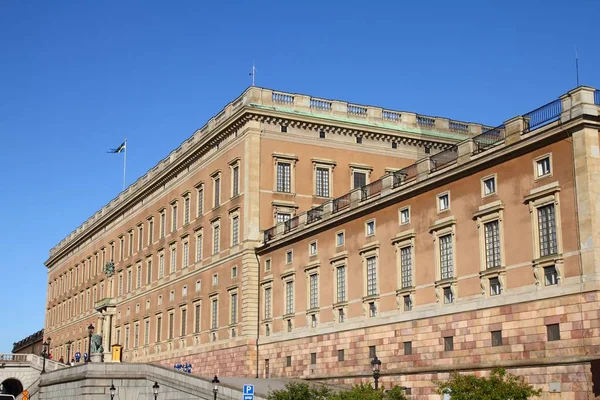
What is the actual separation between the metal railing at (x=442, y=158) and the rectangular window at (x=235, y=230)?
20.9 metres

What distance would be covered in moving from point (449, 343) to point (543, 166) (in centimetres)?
920

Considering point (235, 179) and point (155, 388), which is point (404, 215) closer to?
point (155, 388)

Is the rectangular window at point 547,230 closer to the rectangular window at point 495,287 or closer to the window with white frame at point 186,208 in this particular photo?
the rectangular window at point 495,287

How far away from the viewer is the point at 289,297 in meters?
54.1

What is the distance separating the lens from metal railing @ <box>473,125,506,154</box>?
37969 mm

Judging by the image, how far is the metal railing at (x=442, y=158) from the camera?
41.6 meters

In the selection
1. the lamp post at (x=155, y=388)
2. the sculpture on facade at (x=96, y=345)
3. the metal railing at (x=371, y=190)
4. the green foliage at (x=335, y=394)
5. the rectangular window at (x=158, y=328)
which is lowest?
the green foliage at (x=335, y=394)

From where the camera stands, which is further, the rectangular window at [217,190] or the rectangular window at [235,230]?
the rectangular window at [217,190]


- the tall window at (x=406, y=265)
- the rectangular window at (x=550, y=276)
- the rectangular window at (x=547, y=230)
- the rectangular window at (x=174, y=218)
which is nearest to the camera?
the rectangular window at (x=550, y=276)

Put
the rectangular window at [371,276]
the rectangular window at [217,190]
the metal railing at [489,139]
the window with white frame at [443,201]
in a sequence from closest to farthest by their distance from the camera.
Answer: the metal railing at [489,139] < the window with white frame at [443,201] < the rectangular window at [371,276] < the rectangular window at [217,190]

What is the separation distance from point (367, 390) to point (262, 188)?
26089 millimetres

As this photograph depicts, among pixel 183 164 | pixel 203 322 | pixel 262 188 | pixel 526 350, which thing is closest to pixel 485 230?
pixel 526 350

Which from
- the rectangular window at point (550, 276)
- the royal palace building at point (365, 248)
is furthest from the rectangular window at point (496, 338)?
the rectangular window at point (550, 276)

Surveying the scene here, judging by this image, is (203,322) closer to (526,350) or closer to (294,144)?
(294,144)
